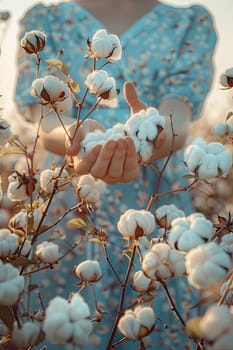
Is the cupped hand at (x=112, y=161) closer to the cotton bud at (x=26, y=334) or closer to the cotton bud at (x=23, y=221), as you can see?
the cotton bud at (x=23, y=221)

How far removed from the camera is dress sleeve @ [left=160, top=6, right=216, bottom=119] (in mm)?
1309

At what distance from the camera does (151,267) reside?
0.47m

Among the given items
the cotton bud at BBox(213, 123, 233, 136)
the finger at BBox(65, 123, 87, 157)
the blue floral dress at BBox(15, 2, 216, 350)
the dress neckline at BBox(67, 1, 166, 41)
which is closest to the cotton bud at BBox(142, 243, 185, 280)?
the finger at BBox(65, 123, 87, 157)

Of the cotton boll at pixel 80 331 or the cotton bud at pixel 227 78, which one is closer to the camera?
the cotton boll at pixel 80 331

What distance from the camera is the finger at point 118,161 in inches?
24.5

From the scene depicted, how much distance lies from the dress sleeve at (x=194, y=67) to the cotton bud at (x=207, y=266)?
36.8 inches

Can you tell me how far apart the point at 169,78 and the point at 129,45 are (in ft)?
0.53

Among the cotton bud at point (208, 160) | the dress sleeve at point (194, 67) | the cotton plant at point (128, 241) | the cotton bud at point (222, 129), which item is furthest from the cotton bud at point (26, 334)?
the dress sleeve at point (194, 67)

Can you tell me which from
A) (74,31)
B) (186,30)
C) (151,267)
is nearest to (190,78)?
(186,30)

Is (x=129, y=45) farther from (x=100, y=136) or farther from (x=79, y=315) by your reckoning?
(x=79, y=315)

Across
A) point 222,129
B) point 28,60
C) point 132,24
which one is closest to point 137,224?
point 222,129

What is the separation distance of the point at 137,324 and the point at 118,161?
0.26m

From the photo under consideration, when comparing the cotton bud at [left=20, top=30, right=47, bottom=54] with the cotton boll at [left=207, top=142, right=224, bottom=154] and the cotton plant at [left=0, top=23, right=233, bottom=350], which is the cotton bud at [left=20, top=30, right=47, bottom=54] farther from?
the cotton boll at [left=207, top=142, right=224, bottom=154]

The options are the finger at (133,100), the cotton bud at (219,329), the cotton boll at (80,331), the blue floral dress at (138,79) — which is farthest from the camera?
the blue floral dress at (138,79)
